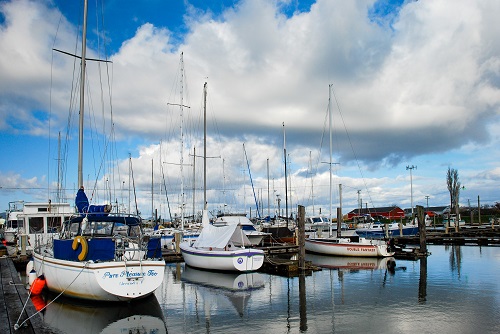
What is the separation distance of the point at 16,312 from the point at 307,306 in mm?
10092

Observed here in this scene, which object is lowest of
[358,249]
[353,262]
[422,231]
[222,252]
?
[353,262]

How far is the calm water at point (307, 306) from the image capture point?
13562mm

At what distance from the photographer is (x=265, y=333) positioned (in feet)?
42.1

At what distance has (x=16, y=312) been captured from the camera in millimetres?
13312

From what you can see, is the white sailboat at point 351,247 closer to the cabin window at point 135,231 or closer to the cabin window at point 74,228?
the cabin window at point 135,231

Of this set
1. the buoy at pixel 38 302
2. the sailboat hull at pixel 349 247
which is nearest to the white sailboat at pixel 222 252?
the sailboat hull at pixel 349 247

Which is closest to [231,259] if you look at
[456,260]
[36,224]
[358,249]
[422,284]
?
[422,284]

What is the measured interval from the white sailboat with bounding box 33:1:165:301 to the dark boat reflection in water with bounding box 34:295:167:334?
0.44 meters

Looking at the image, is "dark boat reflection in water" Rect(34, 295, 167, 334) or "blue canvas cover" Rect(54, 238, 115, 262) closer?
"dark boat reflection in water" Rect(34, 295, 167, 334)

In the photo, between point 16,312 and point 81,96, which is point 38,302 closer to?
point 16,312

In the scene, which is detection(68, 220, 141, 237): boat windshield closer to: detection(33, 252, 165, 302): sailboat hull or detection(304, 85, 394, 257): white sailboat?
detection(33, 252, 165, 302): sailboat hull

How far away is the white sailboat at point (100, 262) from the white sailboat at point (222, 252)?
→ 7324 mm

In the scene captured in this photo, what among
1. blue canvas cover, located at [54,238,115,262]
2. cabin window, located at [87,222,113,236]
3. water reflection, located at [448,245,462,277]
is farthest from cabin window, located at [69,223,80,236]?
water reflection, located at [448,245,462,277]

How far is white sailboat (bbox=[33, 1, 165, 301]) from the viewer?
14.9m
